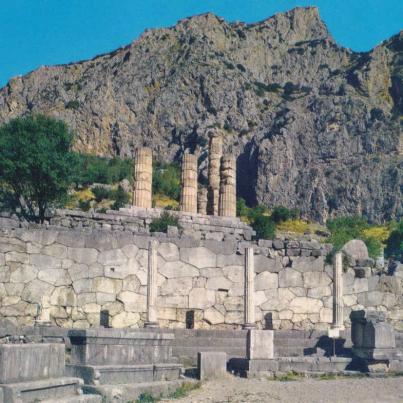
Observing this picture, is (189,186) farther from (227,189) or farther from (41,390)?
(41,390)

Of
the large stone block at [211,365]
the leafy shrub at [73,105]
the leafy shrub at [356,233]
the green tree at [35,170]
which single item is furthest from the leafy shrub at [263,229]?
the leafy shrub at [73,105]

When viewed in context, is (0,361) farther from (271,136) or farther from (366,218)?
(271,136)

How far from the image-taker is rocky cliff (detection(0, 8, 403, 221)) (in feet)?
294

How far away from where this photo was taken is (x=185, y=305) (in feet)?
60.7

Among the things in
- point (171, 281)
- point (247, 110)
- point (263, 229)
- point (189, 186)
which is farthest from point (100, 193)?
point (171, 281)

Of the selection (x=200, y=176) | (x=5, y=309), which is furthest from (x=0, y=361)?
(x=200, y=176)

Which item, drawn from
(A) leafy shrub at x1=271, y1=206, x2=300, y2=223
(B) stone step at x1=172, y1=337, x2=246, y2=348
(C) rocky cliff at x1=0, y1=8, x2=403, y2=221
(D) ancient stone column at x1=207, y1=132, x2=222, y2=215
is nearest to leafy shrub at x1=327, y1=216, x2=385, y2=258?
(A) leafy shrub at x1=271, y1=206, x2=300, y2=223

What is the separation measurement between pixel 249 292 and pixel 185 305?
6.23ft

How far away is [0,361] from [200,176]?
7094 centimetres

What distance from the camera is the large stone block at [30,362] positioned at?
27.9 ft

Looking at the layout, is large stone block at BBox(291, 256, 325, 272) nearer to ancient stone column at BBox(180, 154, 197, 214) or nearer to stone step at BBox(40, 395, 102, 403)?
stone step at BBox(40, 395, 102, 403)

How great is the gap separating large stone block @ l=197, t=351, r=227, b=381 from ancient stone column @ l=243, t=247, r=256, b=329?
3355 mm

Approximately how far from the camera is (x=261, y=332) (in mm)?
14430

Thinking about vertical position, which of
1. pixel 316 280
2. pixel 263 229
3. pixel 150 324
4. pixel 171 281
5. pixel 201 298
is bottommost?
pixel 150 324
